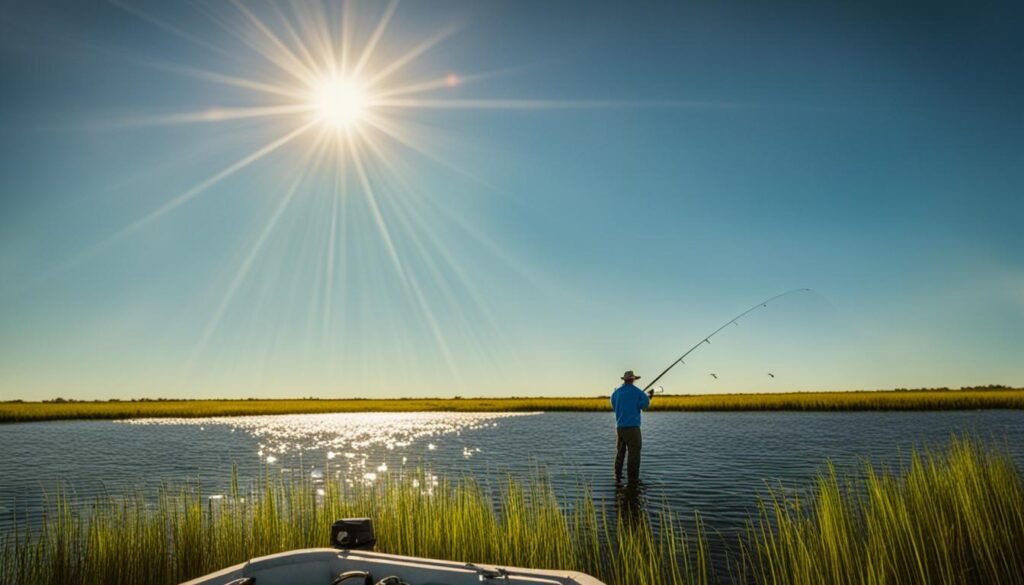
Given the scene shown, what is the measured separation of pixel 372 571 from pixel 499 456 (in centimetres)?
1925

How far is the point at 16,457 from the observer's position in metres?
26.7

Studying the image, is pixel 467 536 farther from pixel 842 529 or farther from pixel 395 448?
pixel 395 448

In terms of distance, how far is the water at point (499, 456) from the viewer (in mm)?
15258

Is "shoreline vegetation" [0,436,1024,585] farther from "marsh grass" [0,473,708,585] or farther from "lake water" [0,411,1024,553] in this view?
"lake water" [0,411,1024,553]

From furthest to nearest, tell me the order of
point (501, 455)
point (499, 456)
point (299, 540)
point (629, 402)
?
point (501, 455) → point (499, 456) → point (629, 402) → point (299, 540)

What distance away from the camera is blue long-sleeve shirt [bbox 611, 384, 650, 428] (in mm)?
14047

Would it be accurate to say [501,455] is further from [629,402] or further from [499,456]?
[629,402]

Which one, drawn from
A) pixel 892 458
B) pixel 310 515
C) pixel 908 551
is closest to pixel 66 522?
pixel 310 515

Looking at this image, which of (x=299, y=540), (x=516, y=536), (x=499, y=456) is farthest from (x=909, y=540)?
(x=499, y=456)

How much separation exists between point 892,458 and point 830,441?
7.39 m

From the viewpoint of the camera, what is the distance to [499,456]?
23.5 m

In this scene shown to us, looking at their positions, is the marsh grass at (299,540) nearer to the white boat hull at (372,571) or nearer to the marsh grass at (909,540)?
the marsh grass at (909,540)

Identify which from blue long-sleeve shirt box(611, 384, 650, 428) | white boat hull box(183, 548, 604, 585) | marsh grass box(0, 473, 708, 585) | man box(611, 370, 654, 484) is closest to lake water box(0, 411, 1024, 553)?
man box(611, 370, 654, 484)

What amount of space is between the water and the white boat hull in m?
3.65
